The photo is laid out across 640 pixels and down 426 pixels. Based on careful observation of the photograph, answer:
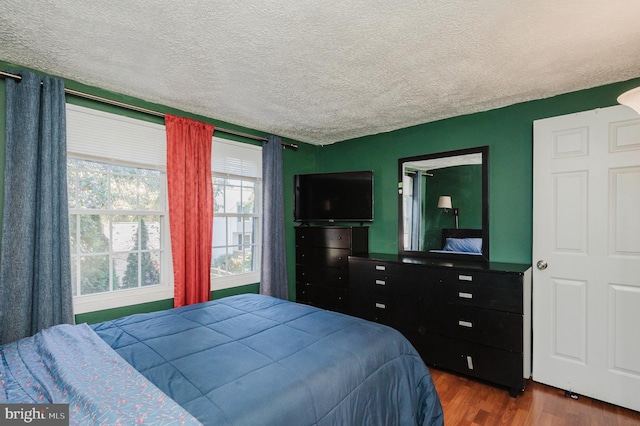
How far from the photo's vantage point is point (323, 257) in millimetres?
3693

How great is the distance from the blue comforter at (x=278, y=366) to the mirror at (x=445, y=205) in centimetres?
162

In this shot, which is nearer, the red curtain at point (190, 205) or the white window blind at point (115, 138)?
the white window blind at point (115, 138)

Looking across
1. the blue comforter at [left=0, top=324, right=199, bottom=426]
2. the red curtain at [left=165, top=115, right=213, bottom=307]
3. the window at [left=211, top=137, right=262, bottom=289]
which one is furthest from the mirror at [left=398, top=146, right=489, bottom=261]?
the blue comforter at [left=0, top=324, right=199, bottom=426]

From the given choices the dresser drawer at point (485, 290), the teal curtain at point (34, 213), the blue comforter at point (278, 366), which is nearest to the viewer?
the blue comforter at point (278, 366)

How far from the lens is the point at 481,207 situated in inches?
117

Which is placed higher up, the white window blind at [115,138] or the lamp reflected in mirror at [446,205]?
the white window blind at [115,138]

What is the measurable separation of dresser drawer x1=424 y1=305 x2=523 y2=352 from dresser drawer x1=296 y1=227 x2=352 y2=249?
3.85 feet

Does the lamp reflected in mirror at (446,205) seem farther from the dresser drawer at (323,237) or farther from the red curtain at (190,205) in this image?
the red curtain at (190,205)

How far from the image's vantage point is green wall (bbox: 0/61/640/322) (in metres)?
2.54

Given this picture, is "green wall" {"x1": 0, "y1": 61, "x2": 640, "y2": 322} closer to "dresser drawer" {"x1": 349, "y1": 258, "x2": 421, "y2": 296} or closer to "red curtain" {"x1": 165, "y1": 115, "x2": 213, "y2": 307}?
"red curtain" {"x1": 165, "y1": 115, "x2": 213, "y2": 307}

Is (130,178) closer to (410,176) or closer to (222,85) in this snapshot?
(222,85)

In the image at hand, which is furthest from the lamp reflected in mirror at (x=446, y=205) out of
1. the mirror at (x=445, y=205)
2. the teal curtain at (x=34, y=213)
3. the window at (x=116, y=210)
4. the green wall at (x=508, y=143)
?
the teal curtain at (x=34, y=213)

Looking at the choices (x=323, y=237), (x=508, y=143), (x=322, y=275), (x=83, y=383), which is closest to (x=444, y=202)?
(x=508, y=143)

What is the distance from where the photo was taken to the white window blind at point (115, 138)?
241 cm
